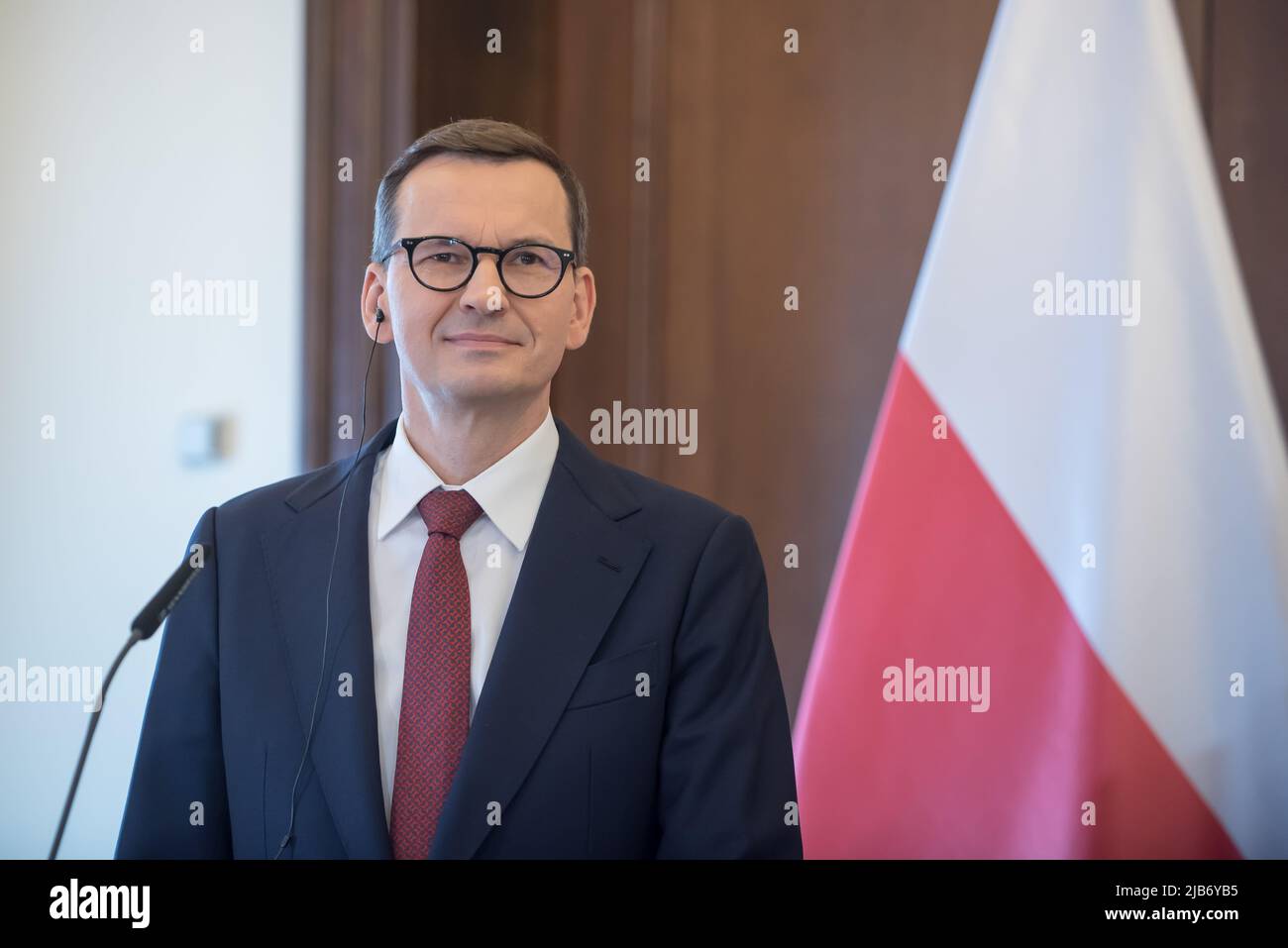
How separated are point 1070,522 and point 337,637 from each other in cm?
119

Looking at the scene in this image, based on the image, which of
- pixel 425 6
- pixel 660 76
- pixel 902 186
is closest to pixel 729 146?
pixel 660 76

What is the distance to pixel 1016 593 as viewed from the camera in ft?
5.91

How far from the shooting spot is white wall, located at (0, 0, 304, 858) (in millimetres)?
1782

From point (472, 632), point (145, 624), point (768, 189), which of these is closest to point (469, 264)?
point (472, 632)

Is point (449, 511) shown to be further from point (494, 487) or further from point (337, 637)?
point (337, 637)

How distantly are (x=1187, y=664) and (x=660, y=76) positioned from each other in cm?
130

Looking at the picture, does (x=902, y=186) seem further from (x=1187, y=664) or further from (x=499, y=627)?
(x=499, y=627)

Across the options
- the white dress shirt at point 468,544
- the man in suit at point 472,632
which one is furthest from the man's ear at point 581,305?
the white dress shirt at point 468,544

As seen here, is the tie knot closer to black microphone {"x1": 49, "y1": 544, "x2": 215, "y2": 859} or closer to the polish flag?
black microphone {"x1": 49, "y1": 544, "x2": 215, "y2": 859}

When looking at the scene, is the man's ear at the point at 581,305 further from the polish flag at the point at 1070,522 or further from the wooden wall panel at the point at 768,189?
the polish flag at the point at 1070,522

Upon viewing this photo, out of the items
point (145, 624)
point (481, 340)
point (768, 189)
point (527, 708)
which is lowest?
point (527, 708)

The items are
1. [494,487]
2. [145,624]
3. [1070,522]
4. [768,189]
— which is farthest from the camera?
[768,189]

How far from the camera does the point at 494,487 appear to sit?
1.28m

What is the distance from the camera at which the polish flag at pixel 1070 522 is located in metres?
1.76
